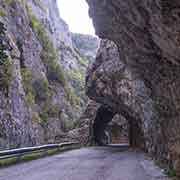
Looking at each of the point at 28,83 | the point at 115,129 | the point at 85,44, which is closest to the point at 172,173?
the point at 28,83

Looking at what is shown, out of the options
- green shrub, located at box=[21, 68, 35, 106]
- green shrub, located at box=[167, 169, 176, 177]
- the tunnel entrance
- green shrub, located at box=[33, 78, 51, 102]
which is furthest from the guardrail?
green shrub, located at box=[33, 78, 51, 102]

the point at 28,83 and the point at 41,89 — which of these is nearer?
the point at 28,83

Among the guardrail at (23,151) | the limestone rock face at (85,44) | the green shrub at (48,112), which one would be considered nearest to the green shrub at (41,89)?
the green shrub at (48,112)

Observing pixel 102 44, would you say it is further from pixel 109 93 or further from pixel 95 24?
pixel 95 24

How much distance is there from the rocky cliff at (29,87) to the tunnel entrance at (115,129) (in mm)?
3905

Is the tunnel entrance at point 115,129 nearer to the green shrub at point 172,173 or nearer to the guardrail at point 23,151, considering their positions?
the guardrail at point 23,151

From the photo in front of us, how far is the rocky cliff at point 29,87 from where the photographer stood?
21.3 metres

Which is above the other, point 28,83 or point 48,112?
point 28,83

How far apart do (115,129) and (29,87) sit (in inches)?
693

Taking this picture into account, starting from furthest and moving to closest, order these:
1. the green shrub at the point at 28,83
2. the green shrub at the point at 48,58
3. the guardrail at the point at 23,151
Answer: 1. the green shrub at the point at 48,58
2. the green shrub at the point at 28,83
3. the guardrail at the point at 23,151

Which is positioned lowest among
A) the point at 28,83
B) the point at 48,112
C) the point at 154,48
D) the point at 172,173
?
the point at 172,173

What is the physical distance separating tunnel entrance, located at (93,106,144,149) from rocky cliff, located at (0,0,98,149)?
3905 mm

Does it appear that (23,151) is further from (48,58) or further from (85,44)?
(85,44)

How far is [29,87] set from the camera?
34094mm
